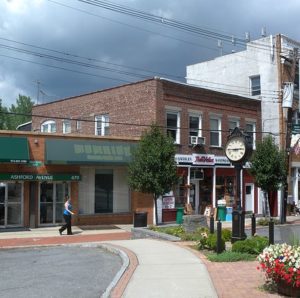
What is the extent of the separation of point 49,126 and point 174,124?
1240cm

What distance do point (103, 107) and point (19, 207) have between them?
9.80 metres

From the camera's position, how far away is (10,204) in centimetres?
2339

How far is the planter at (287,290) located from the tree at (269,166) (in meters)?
20.1

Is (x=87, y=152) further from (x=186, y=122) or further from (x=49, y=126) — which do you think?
(x=49, y=126)

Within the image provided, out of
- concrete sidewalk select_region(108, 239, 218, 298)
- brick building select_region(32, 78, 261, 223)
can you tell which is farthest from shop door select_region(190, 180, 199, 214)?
concrete sidewalk select_region(108, 239, 218, 298)

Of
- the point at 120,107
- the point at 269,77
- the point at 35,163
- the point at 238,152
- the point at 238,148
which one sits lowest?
the point at 35,163

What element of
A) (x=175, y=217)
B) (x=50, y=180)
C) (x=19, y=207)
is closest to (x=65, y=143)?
(x=50, y=180)

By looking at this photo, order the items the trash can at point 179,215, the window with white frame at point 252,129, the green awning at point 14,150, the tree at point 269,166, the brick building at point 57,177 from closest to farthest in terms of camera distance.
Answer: the green awning at point 14,150 < the brick building at point 57,177 < the trash can at point 179,215 < the tree at point 269,166 < the window with white frame at point 252,129

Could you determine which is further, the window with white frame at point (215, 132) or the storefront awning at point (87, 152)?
the window with white frame at point (215, 132)

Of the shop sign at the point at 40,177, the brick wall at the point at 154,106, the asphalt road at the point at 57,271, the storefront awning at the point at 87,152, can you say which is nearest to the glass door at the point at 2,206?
the shop sign at the point at 40,177

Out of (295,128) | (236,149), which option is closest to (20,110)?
(295,128)

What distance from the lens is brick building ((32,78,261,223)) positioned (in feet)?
91.6

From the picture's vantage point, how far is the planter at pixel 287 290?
26.8 ft

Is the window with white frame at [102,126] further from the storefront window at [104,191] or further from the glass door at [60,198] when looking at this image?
the glass door at [60,198]
